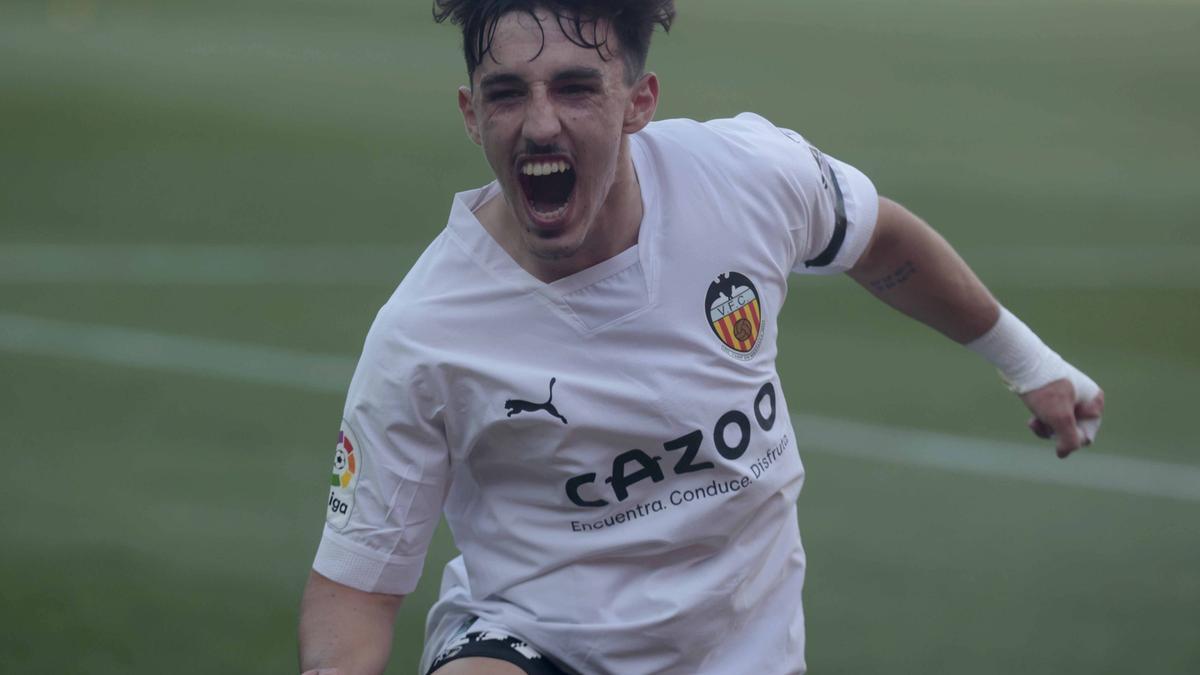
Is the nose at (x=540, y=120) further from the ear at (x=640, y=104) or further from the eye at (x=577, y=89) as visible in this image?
the ear at (x=640, y=104)

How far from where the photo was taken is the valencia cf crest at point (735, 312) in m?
4.16

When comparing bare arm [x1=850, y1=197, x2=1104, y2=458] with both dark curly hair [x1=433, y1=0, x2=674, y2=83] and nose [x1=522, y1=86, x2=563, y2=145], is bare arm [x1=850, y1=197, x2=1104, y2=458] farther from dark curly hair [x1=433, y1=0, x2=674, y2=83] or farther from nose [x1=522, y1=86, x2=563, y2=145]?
nose [x1=522, y1=86, x2=563, y2=145]

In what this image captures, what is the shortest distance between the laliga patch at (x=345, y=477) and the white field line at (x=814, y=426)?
5047mm

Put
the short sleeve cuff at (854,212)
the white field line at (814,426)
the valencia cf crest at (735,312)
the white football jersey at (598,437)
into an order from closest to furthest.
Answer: the white football jersey at (598,437), the valencia cf crest at (735,312), the short sleeve cuff at (854,212), the white field line at (814,426)

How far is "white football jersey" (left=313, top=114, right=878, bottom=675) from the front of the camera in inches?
157

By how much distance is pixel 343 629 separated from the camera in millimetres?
3996

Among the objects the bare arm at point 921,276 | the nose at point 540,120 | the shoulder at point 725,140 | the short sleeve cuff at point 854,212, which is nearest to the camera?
the nose at point 540,120

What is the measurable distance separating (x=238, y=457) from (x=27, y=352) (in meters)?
2.32

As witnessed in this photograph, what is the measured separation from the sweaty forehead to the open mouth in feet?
0.64

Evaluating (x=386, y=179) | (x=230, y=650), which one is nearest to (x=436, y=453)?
(x=230, y=650)

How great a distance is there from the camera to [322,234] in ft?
43.8

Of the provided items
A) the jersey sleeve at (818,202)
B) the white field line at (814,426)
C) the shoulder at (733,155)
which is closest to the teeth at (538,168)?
the shoulder at (733,155)

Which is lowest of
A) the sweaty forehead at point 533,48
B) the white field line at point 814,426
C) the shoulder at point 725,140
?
the white field line at point 814,426

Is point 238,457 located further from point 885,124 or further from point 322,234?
point 885,124
